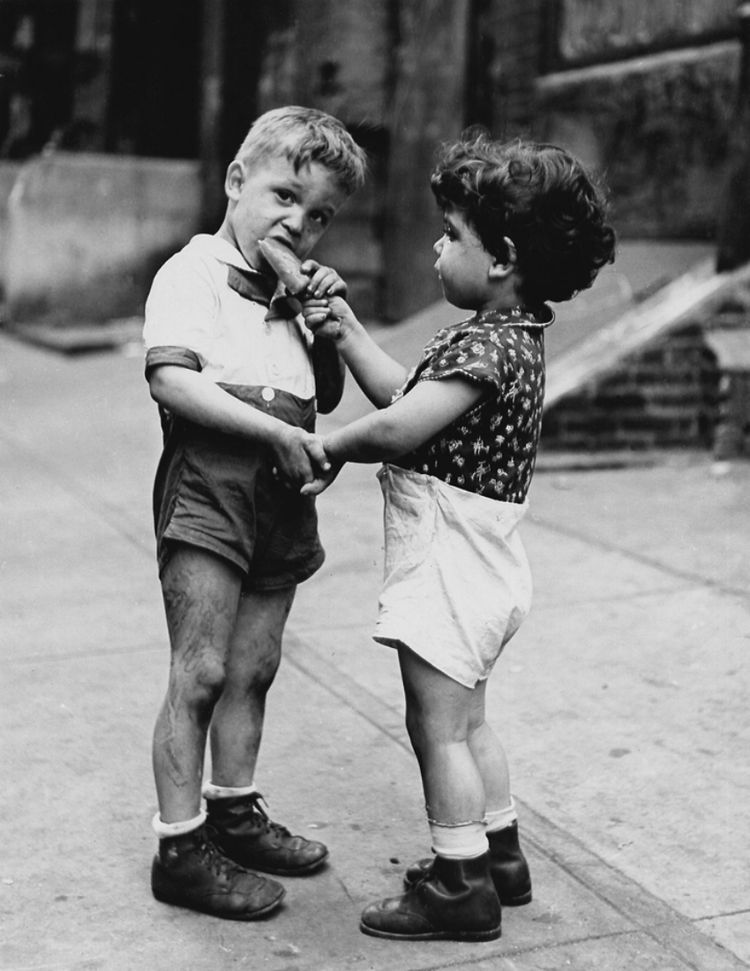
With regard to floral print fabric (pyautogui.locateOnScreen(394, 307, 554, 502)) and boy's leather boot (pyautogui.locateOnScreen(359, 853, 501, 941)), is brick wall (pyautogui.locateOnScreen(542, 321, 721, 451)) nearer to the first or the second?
floral print fabric (pyautogui.locateOnScreen(394, 307, 554, 502))

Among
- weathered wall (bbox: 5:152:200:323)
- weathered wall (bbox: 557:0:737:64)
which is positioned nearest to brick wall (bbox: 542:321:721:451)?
weathered wall (bbox: 557:0:737:64)

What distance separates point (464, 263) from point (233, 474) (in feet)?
1.98

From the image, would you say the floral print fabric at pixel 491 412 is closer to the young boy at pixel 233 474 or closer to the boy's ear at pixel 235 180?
the young boy at pixel 233 474

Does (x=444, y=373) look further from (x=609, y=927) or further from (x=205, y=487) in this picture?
(x=609, y=927)

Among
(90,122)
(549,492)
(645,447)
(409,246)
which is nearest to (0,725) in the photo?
(549,492)

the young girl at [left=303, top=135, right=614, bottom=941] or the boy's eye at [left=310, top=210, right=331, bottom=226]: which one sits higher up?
the boy's eye at [left=310, top=210, right=331, bottom=226]

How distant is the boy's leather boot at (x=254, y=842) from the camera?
2924 mm

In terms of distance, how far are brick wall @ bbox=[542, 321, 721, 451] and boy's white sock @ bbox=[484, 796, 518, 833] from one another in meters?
4.53

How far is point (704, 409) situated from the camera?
7.39 meters

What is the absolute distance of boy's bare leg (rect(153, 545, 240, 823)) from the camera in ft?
9.00

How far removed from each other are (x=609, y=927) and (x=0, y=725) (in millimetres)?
1809

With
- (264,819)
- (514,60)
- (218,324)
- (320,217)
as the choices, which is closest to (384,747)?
(264,819)

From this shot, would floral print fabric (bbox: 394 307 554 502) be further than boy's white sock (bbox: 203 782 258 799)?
No

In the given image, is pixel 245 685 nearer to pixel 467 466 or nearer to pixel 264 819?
pixel 264 819
